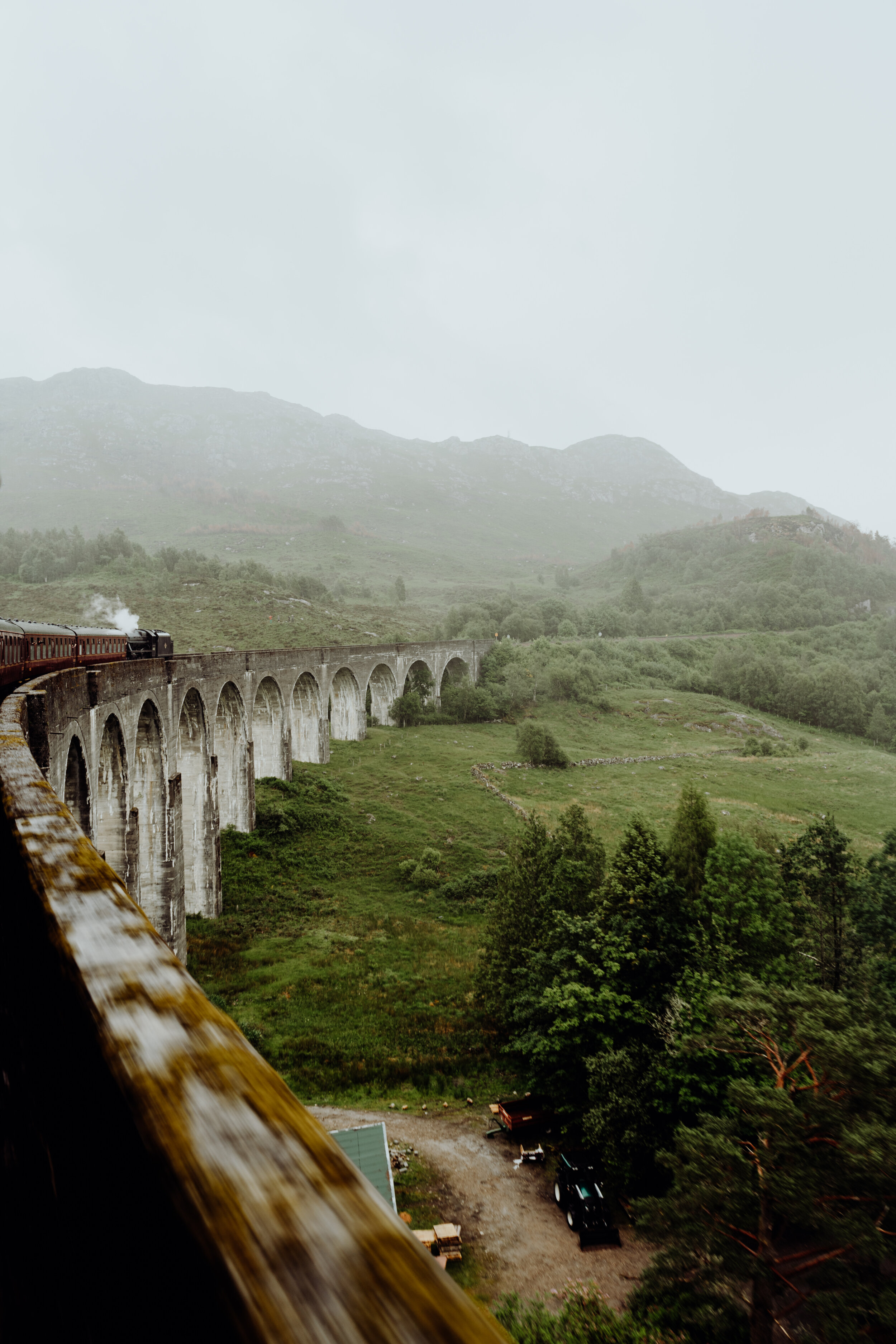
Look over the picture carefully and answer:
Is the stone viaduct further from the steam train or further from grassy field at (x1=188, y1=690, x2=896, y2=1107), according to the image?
grassy field at (x1=188, y1=690, x2=896, y2=1107)

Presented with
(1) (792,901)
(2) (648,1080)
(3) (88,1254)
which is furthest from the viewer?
(1) (792,901)

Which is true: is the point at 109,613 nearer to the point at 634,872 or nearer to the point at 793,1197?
the point at 634,872

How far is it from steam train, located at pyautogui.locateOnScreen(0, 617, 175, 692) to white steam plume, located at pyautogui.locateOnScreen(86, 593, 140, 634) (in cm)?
4762

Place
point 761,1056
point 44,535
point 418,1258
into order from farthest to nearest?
point 44,535
point 761,1056
point 418,1258

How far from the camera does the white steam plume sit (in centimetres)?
7038

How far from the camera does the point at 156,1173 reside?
37.4 inches

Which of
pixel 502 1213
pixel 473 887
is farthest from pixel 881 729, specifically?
pixel 502 1213

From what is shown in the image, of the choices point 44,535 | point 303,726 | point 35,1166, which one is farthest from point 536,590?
point 35,1166

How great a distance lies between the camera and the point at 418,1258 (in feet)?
2.67

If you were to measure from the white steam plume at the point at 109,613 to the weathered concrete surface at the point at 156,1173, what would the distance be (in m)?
→ 72.9

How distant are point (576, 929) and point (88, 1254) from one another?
19.1m

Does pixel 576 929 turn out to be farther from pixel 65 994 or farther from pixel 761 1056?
pixel 65 994

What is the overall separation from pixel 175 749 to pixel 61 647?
4337mm

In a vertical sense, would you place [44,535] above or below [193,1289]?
above
